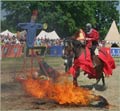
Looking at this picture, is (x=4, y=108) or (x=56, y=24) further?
(x=56, y=24)

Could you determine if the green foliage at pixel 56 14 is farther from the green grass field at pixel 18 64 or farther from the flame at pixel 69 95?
the flame at pixel 69 95

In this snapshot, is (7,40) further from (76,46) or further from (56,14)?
(56,14)

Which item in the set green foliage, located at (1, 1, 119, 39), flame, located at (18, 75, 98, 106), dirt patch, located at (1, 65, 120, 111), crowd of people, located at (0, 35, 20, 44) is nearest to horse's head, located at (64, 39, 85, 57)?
dirt patch, located at (1, 65, 120, 111)

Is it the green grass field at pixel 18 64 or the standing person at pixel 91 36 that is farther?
the green grass field at pixel 18 64

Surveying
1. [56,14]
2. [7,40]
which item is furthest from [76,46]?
[56,14]

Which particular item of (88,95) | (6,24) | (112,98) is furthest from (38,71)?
(6,24)

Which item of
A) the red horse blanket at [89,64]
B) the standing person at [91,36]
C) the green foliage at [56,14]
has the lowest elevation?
the red horse blanket at [89,64]

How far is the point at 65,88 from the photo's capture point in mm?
10812

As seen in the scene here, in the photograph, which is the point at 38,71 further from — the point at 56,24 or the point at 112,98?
the point at 56,24

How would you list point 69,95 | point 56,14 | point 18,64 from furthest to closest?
point 56,14 → point 18,64 → point 69,95

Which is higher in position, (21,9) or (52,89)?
(21,9)

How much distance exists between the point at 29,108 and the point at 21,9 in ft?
156

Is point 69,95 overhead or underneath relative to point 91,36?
underneath

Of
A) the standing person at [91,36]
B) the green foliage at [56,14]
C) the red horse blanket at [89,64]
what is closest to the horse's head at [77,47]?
the red horse blanket at [89,64]
